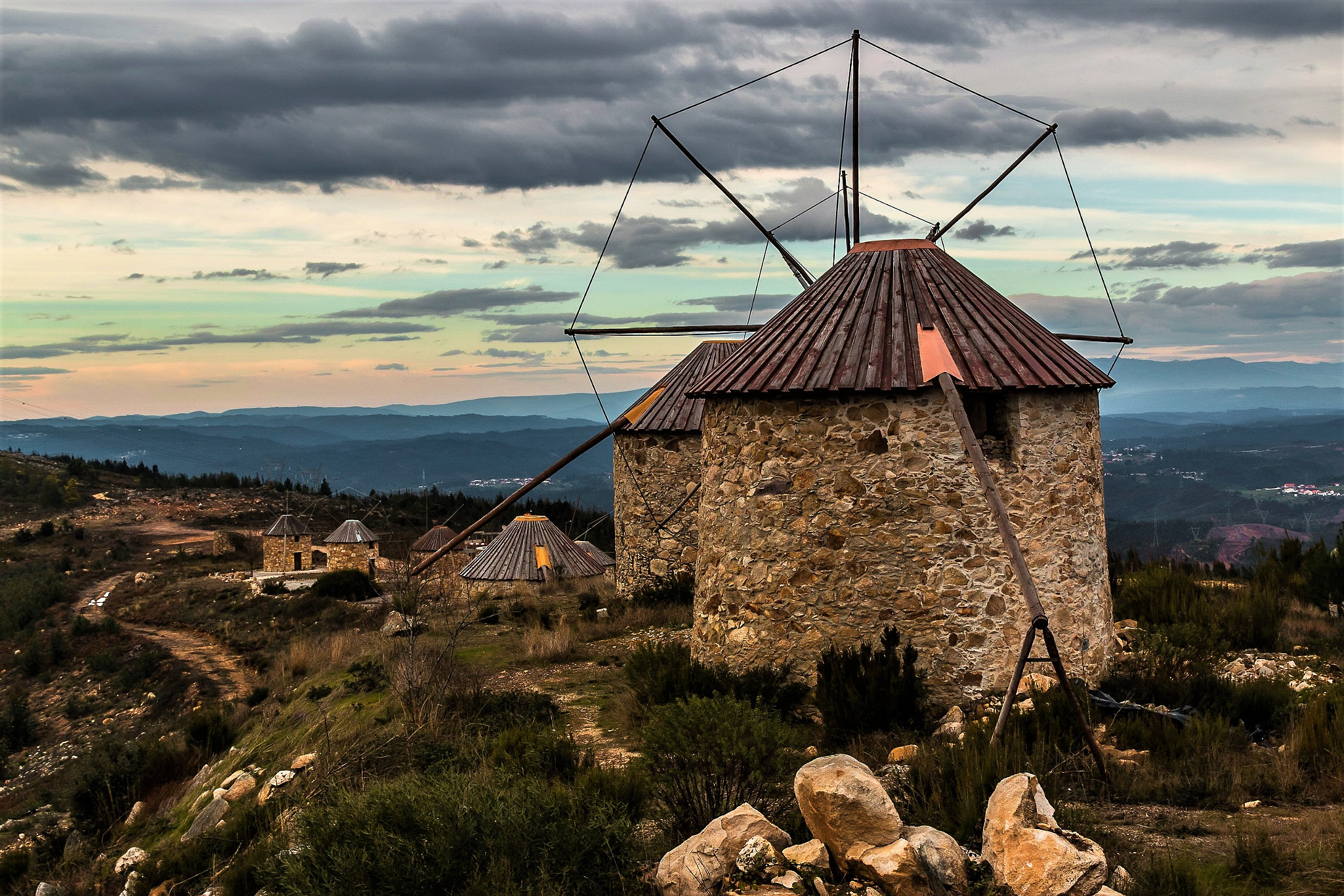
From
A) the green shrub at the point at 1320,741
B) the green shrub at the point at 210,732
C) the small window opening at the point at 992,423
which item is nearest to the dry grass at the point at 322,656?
the green shrub at the point at 210,732

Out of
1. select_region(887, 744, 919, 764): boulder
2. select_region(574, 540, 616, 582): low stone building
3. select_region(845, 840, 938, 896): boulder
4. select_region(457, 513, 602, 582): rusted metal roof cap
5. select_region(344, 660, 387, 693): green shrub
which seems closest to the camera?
select_region(845, 840, 938, 896): boulder

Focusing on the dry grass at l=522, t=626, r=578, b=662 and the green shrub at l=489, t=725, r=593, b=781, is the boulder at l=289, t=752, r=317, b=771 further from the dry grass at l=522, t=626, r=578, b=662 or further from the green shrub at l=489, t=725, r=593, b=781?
the dry grass at l=522, t=626, r=578, b=662

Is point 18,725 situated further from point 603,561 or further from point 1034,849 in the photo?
point 1034,849

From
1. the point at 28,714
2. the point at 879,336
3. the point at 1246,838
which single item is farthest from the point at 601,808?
the point at 28,714

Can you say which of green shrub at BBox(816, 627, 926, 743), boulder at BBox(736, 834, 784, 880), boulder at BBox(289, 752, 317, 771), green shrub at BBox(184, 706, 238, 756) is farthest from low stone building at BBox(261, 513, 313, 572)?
boulder at BBox(736, 834, 784, 880)

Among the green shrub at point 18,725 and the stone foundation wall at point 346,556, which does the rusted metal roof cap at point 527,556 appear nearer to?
the green shrub at point 18,725

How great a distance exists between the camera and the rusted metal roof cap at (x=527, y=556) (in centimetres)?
2219

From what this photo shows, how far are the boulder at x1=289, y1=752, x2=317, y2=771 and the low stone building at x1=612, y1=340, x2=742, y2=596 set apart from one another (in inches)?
328

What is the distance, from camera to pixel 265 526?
48.8 meters

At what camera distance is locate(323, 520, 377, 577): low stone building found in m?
36.7

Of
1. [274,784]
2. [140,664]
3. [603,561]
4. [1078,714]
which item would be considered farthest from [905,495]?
[140,664]

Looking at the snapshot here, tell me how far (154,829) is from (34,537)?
126 feet

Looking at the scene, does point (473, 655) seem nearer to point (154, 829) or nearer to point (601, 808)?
point (154, 829)

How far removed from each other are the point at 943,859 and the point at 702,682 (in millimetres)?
5287
